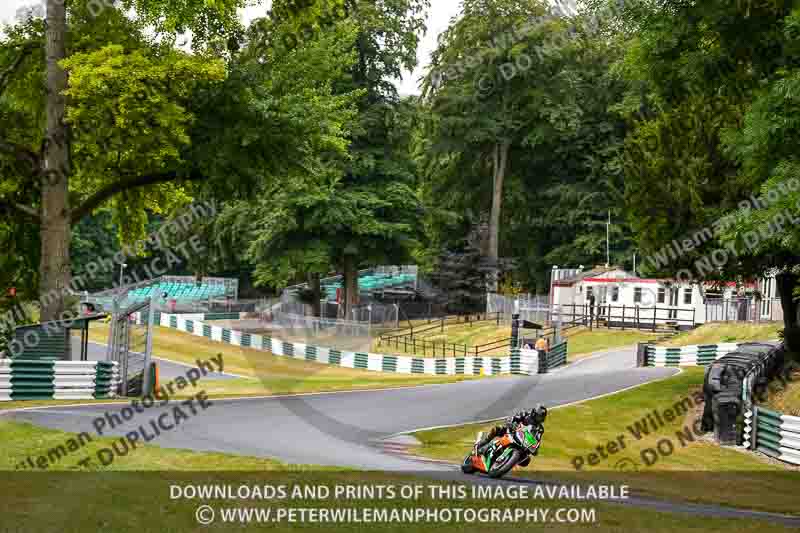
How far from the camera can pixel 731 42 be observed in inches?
858

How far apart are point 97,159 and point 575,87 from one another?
45418 mm

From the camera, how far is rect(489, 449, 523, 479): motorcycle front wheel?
424 inches

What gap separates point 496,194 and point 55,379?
48899 millimetres

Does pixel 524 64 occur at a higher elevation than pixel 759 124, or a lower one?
higher

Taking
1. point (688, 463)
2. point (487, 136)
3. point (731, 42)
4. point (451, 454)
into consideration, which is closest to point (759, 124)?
point (731, 42)

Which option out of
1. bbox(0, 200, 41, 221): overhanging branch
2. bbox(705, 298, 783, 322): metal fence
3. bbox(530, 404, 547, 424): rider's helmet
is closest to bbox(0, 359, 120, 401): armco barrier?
bbox(0, 200, 41, 221): overhanging branch

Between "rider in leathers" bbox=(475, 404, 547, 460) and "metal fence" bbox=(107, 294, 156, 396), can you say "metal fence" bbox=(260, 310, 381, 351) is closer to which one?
"metal fence" bbox=(107, 294, 156, 396)

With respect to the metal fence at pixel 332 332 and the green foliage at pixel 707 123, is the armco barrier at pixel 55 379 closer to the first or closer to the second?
the green foliage at pixel 707 123

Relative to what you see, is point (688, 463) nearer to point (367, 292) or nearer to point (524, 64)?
point (524, 64)

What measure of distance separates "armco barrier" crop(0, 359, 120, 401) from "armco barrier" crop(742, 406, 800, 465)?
47.0 ft

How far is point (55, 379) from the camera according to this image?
19656mm

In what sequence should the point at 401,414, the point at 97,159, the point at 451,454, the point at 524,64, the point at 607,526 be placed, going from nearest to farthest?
the point at 607,526 → the point at 451,454 → the point at 401,414 → the point at 97,159 → the point at 524,64

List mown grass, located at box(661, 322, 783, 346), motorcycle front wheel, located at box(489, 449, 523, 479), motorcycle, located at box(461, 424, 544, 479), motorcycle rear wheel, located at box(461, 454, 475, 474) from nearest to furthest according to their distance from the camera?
motorcycle, located at box(461, 424, 544, 479) < motorcycle front wheel, located at box(489, 449, 523, 479) < motorcycle rear wheel, located at box(461, 454, 475, 474) < mown grass, located at box(661, 322, 783, 346)

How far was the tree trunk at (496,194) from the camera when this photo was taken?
63.7 metres
